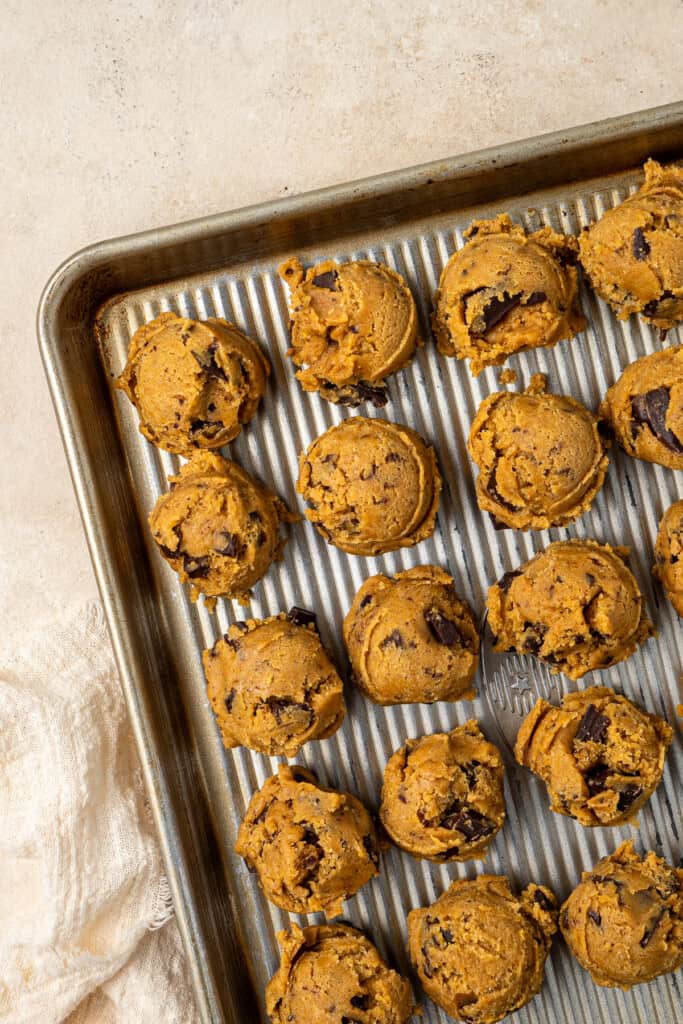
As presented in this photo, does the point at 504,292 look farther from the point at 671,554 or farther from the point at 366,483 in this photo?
the point at 671,554

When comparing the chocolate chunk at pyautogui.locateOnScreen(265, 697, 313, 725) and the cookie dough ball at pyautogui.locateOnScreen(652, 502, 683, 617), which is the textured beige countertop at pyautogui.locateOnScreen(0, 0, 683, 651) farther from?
the cookie dough ball at pyautogui.locateOnScreen(652, 502, 683, 617)

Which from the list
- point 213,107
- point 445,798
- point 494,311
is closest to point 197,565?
point 445,798

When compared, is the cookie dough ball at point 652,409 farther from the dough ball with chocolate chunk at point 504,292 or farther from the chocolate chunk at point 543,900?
the chocolate chunk at point 543,900

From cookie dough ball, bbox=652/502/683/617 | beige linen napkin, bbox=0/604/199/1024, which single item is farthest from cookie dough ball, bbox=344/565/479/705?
beige linen napkin, bbox=0/604/199/1024

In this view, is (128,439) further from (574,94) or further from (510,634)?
(574,94)

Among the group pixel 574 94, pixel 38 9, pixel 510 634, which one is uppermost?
pixel 38 9

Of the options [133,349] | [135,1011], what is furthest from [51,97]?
[135,1011]

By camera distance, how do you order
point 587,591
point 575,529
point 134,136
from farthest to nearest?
point 134,136, point 575,529, point 587,591
